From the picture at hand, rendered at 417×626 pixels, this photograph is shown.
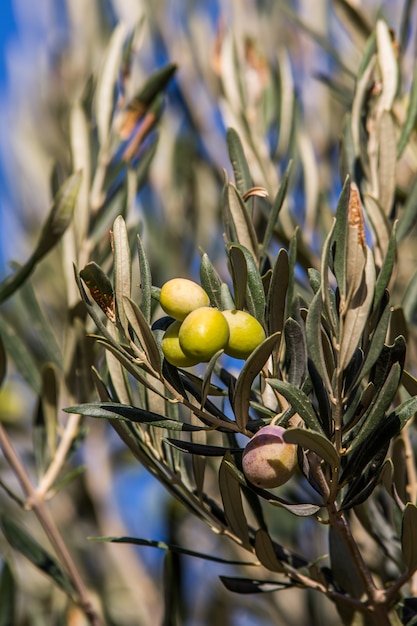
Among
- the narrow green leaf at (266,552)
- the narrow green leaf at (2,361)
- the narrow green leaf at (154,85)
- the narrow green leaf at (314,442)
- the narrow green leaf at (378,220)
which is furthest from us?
the narrow green leaf at (154,85)

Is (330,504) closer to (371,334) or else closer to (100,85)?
(371,334)

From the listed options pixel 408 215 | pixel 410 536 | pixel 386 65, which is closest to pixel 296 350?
pixel 410 536

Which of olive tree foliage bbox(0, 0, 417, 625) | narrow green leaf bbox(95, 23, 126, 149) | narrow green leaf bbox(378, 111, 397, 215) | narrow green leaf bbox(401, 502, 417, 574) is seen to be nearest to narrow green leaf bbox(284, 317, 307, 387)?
olive tree foliage bbox(0, 0, 417, 625)

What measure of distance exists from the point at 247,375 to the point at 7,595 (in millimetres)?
496

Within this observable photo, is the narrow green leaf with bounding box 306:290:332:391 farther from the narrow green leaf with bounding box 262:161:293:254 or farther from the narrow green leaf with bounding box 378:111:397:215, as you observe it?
the narrow green leaf with bounding box 378:111:397:215

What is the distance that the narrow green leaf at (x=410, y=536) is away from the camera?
20.4 inches

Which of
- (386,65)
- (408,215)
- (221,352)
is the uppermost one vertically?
(386,65)

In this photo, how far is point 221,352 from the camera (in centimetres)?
43

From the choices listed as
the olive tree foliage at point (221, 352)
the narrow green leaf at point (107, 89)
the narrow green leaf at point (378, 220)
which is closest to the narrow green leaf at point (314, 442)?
the olive tree foliage at point (221, 352)

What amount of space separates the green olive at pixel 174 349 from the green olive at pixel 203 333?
2cm

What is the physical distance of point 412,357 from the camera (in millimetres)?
882

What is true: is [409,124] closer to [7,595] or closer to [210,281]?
[210,281]

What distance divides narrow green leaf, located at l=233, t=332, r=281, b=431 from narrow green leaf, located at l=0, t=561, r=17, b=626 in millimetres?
445

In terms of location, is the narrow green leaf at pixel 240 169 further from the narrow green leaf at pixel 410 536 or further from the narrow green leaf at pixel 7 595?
the narrow green leaf at pixel 7 595
